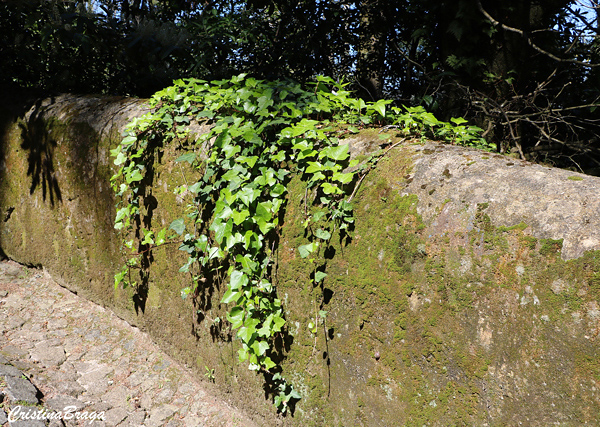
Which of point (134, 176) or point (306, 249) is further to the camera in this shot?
point (134, 176)

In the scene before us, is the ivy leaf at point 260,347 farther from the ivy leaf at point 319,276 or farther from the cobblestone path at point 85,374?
the cobblestone path at point 85,374

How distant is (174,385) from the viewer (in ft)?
10.3

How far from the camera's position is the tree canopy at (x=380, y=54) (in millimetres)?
4203

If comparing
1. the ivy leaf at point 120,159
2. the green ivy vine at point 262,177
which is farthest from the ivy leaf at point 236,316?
the ivy leaf at point 120,159

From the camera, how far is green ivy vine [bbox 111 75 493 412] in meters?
2.27

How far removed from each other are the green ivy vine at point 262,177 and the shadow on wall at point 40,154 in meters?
1.85

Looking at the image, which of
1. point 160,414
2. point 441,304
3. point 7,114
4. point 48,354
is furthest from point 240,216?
point 7,114

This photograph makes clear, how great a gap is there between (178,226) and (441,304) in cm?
185

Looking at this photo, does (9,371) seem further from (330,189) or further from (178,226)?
(330,189)

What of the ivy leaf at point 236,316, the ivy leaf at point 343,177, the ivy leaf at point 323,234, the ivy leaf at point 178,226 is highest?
the ivy leaf at point 343,177

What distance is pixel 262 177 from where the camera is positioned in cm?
244

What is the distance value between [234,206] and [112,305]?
80.8 inches

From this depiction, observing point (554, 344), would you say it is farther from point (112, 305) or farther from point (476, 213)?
point (112, 305)

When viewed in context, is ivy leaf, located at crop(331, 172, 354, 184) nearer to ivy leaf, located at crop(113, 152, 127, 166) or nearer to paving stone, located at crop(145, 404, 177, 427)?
ivy leaf, located at crop(113, 152, 127, 166)
